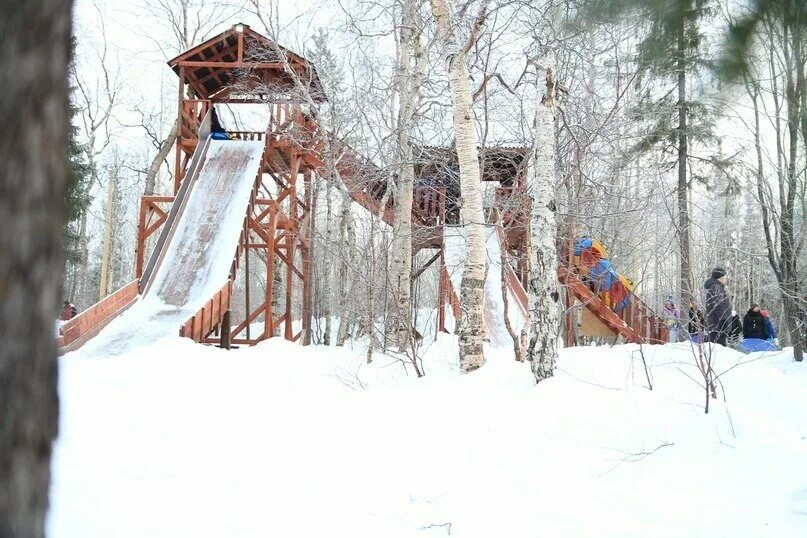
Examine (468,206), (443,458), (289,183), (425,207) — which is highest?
(289,183)

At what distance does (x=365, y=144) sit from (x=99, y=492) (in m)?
10.8

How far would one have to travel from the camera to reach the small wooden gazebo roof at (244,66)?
13.0 metres

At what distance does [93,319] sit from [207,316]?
5.22 feet

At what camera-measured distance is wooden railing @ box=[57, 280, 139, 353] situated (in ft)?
26.3

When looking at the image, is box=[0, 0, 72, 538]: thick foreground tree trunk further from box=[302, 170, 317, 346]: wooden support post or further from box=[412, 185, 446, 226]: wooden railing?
box=[412, 185, 446, 226]: wooden railing

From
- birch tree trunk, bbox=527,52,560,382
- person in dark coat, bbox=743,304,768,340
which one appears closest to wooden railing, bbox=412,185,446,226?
person in dark coat, bbox=743,304,768,340

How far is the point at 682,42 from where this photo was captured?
1.85 meters

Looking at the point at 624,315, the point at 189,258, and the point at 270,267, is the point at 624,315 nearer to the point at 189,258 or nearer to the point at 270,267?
the point at 270,267

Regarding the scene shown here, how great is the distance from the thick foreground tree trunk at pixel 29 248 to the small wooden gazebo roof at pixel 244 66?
11964 millimetres

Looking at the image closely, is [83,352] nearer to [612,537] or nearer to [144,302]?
[144,302]

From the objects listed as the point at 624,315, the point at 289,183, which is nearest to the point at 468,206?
the point at 624,315

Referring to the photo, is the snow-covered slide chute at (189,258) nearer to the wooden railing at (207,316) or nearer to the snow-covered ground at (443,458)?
the wooden railing at (207,316)

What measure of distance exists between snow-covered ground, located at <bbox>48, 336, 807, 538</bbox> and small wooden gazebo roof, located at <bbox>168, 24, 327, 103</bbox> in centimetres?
861

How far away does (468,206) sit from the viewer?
6.50 metres
